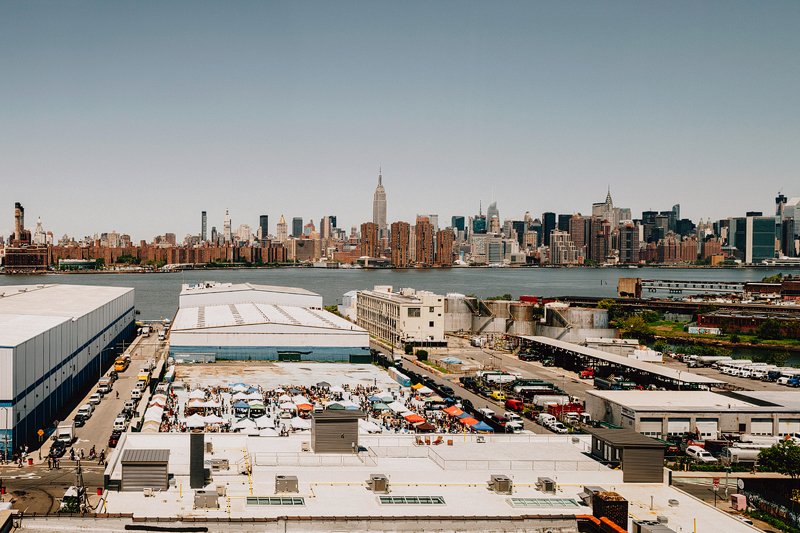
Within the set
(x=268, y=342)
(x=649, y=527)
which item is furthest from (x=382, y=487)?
(x=268, y=342)

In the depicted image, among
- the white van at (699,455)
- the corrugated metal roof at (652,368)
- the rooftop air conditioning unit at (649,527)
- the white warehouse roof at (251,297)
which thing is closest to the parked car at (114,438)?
the white van at (699,455)

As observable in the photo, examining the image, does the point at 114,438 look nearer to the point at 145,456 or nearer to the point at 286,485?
the point at 145,456

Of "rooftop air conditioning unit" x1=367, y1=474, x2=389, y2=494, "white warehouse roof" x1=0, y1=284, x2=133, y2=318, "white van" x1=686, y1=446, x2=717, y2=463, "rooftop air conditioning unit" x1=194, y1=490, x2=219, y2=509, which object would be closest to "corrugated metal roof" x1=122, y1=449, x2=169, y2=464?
"rooftop air conditioning unit" x1=194, y1=490, x2=219, y2=509

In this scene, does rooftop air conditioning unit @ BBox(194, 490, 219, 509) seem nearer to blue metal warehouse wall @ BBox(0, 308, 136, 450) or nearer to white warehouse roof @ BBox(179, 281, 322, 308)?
blue metal warehouse wall @ BBox(0, 308, 136, 450)

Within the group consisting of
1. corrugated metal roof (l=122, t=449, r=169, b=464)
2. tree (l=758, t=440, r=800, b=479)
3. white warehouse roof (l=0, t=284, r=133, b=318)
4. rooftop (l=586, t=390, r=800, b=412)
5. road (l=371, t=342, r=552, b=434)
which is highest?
white warehouse roof (l=0, t=284, r=133, b=318)

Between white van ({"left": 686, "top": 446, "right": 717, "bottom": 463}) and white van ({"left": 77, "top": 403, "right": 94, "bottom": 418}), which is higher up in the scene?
white van ({"left": 686, "top": 446, "right": 717, "bottom": 463})

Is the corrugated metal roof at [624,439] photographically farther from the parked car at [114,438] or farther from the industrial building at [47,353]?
the industrial building at [47,353]
